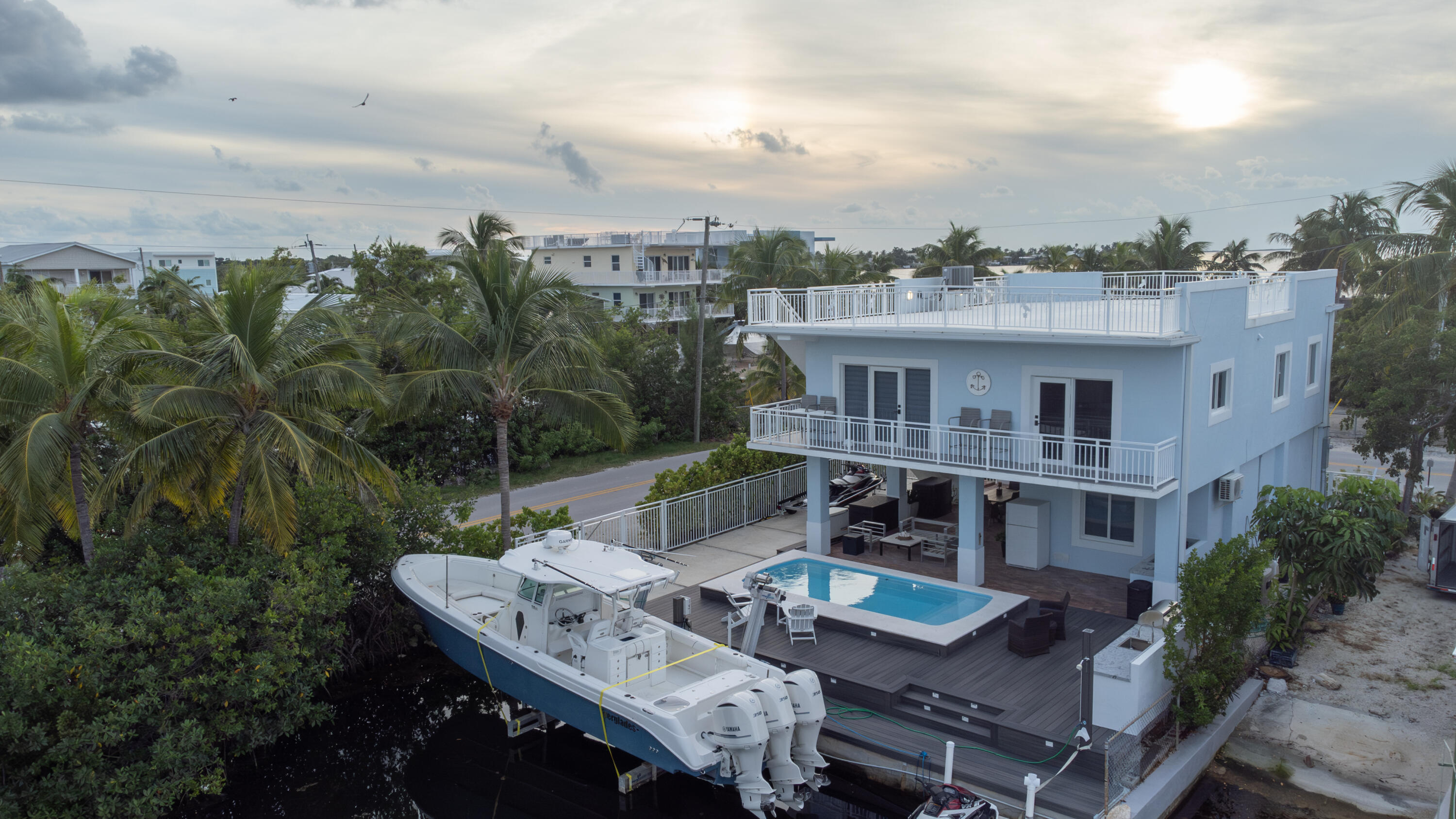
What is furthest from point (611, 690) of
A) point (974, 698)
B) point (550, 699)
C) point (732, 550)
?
point (732, 550)

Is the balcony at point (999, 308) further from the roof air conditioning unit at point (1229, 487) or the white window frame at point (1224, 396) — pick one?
the roof air conditioning unit at point (1229, 487)

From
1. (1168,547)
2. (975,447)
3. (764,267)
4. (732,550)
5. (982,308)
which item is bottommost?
(732,550)

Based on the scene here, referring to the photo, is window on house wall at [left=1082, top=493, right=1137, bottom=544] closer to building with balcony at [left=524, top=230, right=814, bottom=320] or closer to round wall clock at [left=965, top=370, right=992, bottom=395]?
round wall clock at [left=965, top=370, right=992, bottom=395]

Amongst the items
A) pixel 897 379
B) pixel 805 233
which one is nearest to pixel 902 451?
pixel 897 379

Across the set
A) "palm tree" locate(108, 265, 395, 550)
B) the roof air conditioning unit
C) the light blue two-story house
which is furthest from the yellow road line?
the roof air conditioning unit

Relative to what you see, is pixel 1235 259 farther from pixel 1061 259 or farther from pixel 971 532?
pixel 971 532
